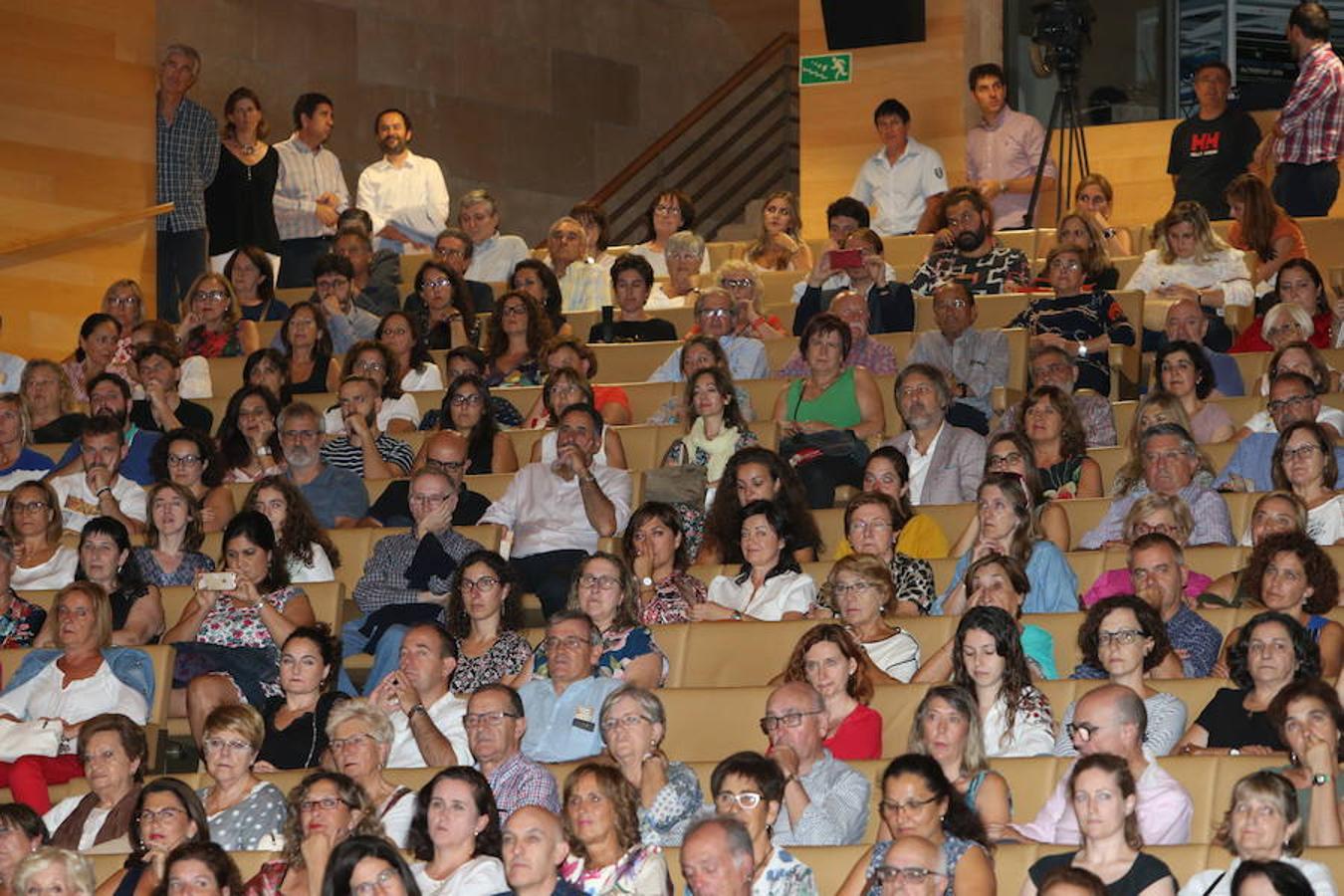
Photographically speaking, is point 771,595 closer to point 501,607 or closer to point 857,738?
point 501,607

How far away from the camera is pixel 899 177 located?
34.7ft

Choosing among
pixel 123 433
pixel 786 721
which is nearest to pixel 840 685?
pixel 786 721

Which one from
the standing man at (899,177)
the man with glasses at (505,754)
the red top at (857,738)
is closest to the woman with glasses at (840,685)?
the red top at (857,738)

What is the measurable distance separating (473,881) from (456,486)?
226 centimetres

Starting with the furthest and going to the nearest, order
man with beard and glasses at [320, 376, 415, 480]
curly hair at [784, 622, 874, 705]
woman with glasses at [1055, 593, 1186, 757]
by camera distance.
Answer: man with beard and glasses at [320, 376, 415, 480] → curly hair at [784, 622, 874, 705] → woman with glasses at [1055, 593, 1186, 757]

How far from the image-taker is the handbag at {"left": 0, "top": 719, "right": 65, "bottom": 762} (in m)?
6.02

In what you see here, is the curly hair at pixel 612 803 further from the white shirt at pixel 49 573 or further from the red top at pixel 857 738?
the white shirt at pixel 49 573

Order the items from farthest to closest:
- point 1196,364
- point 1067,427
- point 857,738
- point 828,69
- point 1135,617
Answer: point 828,69 → point 1196,364 → point 1067,427 → point 857,738 → point 1135,617

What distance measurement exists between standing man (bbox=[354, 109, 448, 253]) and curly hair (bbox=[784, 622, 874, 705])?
17.8 feet

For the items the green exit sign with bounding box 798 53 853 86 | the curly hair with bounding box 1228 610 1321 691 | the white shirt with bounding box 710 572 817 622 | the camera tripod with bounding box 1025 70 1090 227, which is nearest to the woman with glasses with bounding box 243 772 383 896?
the white shirt with bounding box 710 572 817 622

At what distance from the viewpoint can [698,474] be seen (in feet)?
23.4

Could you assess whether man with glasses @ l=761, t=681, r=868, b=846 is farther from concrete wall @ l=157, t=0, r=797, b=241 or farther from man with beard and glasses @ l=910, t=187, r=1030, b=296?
concrete wall @ l=157, t=0, r=797, b=241

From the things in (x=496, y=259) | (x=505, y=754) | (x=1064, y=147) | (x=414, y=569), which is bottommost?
(x=505, y=754)

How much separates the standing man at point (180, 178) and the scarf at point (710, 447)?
363cm
